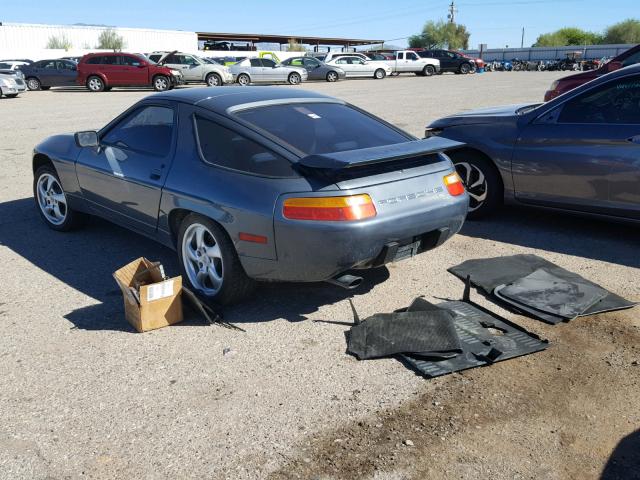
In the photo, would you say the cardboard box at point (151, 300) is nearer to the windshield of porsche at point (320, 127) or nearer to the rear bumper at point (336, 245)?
the rear bumper at point (336, 245)

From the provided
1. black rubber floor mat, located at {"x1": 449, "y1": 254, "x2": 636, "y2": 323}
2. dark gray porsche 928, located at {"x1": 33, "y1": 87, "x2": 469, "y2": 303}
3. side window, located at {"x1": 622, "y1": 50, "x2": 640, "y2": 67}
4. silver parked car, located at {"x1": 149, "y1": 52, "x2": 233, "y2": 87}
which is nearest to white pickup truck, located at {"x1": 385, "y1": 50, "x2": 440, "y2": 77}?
silver parked car, located at {"x1": 149, "y1": 52, "x2": 233, "y2": 87}

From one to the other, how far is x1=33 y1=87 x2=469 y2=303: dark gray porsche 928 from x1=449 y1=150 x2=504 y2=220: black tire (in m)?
1.67

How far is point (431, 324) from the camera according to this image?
12.9 ft

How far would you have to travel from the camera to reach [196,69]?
95.4 ft

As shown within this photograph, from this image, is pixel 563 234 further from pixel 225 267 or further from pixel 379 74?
pixel 379 74

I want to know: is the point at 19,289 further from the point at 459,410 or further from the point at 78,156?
the point at 459,410

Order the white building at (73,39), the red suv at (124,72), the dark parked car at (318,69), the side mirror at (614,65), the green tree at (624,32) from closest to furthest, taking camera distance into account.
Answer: the side mirror at (614,65) < the red suv at (124,72) < the dark parked car at (318,69) < the white building at (73,39) < the green tree at (624,32)

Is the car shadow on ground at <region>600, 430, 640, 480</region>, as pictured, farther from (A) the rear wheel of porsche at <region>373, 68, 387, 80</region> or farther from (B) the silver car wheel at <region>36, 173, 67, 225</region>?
(A) the rear wheel of porsche at <region>373, 68, 387, 80</region>

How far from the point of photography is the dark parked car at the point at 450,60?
42.0 metres

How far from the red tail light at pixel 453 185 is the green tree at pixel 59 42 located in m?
62.1

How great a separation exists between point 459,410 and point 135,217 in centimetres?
308

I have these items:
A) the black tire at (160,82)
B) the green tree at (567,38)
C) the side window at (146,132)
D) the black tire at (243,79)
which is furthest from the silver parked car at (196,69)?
the green tree at (567,38)

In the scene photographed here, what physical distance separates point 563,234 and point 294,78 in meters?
27.7

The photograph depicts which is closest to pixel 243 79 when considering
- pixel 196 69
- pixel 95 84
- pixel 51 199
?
pixel 196 69
